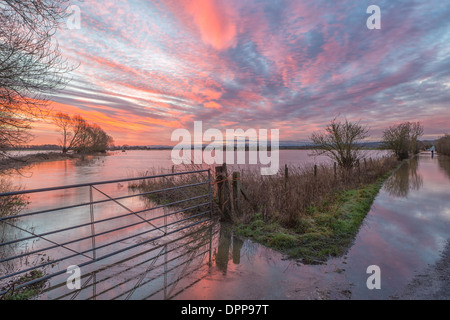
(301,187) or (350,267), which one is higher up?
(301,187)

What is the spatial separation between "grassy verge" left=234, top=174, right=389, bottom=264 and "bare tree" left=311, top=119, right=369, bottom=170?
11106mm

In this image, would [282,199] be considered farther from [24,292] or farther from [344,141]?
[344,141]

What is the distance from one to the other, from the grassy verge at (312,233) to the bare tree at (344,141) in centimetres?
1111

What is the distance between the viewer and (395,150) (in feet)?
120

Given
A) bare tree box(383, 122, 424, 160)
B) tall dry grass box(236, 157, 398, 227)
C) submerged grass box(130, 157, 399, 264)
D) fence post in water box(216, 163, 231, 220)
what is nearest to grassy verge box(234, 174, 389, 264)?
submerged grass box(130, 157, 399, 264)

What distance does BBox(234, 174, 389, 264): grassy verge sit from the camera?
183 inches

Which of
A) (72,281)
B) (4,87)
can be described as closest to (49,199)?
(4,87)

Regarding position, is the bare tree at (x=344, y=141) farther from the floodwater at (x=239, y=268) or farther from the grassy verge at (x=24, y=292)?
the grassy verge at (x=24, y=292)

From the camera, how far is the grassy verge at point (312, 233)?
4660 millimetres

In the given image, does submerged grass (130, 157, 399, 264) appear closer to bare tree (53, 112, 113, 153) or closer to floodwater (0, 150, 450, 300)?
floodwater (0, 150, 450, 300)

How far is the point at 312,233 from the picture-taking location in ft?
17.7
